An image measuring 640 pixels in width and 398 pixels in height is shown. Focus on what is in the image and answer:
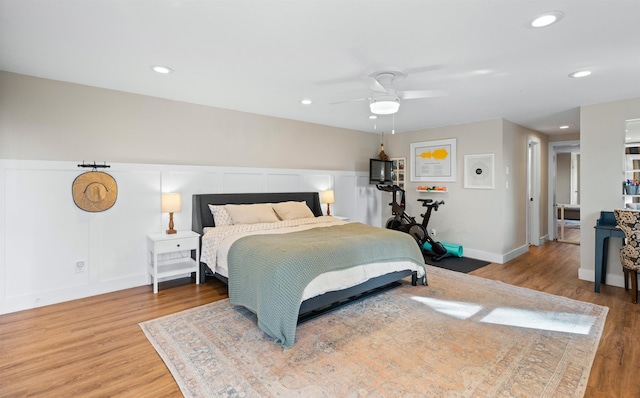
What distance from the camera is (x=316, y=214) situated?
18.5ft

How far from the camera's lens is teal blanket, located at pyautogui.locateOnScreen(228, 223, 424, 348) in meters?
2.60

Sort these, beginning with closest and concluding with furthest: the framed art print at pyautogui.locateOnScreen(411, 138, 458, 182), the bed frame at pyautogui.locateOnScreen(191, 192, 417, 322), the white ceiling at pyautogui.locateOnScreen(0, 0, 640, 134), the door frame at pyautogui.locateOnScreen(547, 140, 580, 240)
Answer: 1. the white ceiling at pyautogui.locateOnScreen(0, 0, 640, 134)
2. the bed frame at pyautogui.locateOnScreen(191, 192, 417, 322)
3. the framed art print at pyautogui.locateOnScreen(411, 138, 458, 182)
4. the door frame at pyautogui.locateOnScreen(547, 140, 580, 240)

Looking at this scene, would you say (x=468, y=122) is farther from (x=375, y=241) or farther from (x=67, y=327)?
(x=67, y=327)

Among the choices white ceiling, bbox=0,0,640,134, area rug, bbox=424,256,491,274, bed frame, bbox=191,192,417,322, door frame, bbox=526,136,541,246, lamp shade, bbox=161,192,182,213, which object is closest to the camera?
white ceiling, bbox=0,0,640,134

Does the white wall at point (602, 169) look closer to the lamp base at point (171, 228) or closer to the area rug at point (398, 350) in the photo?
the area rug at point (398, 350)

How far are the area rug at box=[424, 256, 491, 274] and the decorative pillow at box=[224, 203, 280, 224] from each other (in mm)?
2771

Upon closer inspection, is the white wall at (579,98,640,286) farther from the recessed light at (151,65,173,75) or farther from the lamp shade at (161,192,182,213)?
the lamp shade at (161,192,182,213)

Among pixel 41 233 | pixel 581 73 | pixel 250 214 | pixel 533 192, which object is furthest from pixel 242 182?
pixel 533 192

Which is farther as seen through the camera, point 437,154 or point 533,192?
point 533,192

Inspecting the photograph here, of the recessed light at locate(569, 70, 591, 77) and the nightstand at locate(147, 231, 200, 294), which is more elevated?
the recessed light at locate(569, 70, 591, 77)

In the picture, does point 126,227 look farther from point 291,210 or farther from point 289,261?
point 289,261

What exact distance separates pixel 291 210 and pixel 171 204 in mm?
1698

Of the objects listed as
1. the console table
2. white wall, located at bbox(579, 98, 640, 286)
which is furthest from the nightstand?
white wall, located at bbox(579, 98, 640, 286)

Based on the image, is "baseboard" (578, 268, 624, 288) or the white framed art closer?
"baseboard" (578, 268, 624, 288)
